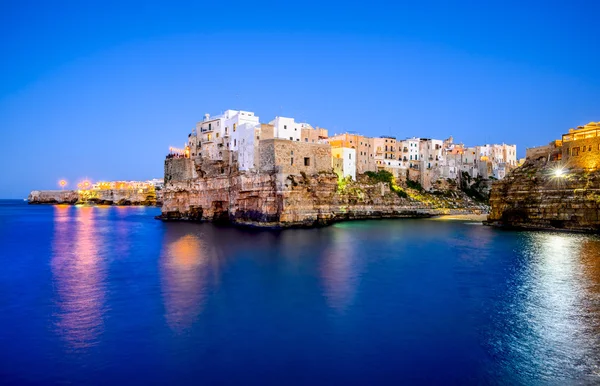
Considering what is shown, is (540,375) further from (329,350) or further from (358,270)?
(358,270)

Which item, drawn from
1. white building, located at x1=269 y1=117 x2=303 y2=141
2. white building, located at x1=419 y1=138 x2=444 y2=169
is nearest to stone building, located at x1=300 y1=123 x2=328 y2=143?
white building, located at x1=269 y1=117 x2=303 y2=141

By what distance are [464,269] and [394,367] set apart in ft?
37.0

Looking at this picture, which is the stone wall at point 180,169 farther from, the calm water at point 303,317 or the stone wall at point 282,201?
the calm water at point 303,317

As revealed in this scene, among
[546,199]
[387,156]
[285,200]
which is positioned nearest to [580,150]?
[546,199]

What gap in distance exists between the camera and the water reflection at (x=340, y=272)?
13412mm

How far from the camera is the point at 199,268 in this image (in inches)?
725

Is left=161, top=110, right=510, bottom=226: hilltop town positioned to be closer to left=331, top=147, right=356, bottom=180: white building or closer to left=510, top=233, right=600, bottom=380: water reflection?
left=331, top=147, right=356, bottom=180: white building

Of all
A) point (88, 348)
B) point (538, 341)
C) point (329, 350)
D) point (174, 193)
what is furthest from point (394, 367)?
point (174, 193)

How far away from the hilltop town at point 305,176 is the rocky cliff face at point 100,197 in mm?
46539

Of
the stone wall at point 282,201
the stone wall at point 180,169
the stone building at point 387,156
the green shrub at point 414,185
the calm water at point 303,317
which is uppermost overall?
the stone building at point 387,156

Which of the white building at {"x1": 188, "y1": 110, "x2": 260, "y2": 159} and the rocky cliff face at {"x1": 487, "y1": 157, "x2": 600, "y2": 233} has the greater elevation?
the white building at {"x1": 188, "y1": 110, "x2": 260, "y2": 159}

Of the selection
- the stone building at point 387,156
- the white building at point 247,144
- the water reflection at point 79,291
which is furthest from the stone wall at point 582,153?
the water reflection at point 79,291

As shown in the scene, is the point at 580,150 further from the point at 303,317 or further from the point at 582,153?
the point at 303,317

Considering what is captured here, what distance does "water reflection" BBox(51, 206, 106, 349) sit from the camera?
1032cm
